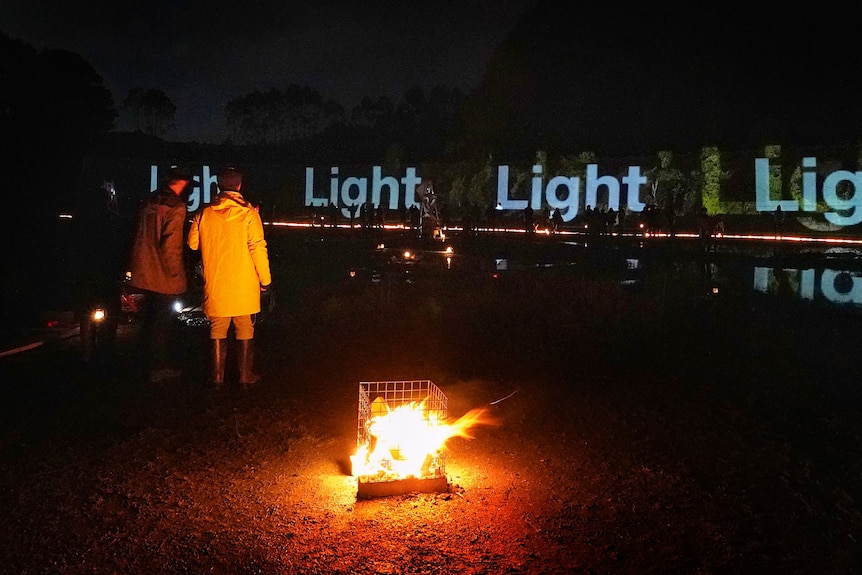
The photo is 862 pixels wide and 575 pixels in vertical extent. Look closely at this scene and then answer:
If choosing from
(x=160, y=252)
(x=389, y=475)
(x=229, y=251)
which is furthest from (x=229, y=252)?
(x=389, y=475)

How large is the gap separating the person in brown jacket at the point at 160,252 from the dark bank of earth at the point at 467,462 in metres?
0.75

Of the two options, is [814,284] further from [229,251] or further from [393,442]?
[393,442]

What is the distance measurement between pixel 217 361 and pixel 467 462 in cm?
276

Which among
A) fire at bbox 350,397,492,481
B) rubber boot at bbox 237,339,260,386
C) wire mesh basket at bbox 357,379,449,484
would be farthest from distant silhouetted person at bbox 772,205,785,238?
fire at bbox 350,397,492,481

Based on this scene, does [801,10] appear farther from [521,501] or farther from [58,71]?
[521,501]

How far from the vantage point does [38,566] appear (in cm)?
340

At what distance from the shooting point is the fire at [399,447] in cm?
436

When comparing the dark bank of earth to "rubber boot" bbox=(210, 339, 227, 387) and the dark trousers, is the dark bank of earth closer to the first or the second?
"rubber boot" bbox=(210, 339, 227, 387)

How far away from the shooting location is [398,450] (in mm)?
4406

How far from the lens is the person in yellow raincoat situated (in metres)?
5.99

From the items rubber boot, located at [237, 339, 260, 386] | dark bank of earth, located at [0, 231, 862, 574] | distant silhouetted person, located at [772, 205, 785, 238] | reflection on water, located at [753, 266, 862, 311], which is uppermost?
distant silhouetted person, located at [772, 205, 785, 238]

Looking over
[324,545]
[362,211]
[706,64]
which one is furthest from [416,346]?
[706,64]

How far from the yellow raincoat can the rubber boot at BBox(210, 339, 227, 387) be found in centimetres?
43

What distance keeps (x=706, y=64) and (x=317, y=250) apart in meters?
75.9
